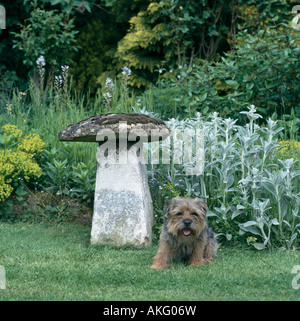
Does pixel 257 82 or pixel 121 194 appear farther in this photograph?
pixel 257 82

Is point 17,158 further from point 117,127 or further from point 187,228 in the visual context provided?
point 187,228

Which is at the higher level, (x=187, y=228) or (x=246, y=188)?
(x=246, y=188)

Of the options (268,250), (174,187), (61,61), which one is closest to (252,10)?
(61,61)

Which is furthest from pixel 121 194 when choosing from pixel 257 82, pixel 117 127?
pixel 257 82

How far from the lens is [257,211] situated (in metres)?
6.20

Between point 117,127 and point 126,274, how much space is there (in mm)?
1615

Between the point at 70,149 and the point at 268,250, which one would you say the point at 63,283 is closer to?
the point at 268,250

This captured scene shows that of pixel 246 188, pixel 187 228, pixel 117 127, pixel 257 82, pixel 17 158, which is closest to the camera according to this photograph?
pixel 187 228

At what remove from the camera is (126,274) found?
512 centimetres

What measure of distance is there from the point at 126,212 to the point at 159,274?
124 cm

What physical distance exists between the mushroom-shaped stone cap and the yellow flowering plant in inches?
57.1

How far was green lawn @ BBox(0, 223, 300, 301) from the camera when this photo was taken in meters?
4.55

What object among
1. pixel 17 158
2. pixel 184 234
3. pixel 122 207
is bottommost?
pixel 184 234

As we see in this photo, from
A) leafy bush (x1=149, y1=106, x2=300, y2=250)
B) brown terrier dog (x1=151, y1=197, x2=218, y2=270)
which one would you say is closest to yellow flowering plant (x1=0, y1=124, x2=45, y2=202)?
leafy bush (x1=149, y1=106, x2=300, y2=250)
